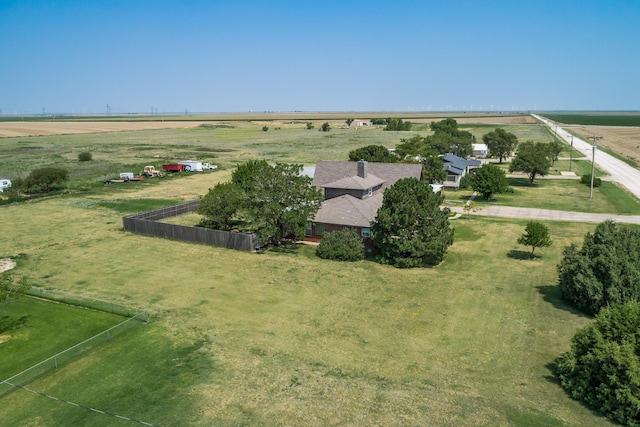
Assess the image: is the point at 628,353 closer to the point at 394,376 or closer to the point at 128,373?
the point at 394,376

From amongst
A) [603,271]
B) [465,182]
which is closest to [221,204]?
[603,271]

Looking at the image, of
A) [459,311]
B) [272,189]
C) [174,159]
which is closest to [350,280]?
[459,311]

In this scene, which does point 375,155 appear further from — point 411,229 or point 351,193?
point 411,229

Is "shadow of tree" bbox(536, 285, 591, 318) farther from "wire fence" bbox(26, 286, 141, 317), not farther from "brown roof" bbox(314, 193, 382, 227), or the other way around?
"wire fence" bbox(26, 286, 141, 317)

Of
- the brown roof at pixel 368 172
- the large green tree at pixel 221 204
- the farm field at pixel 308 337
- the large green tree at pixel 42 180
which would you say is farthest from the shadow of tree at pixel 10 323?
the large green tree at pixel 42 180

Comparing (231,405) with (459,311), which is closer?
(231,405)

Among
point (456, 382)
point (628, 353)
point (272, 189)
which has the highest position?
point (272, 189)
